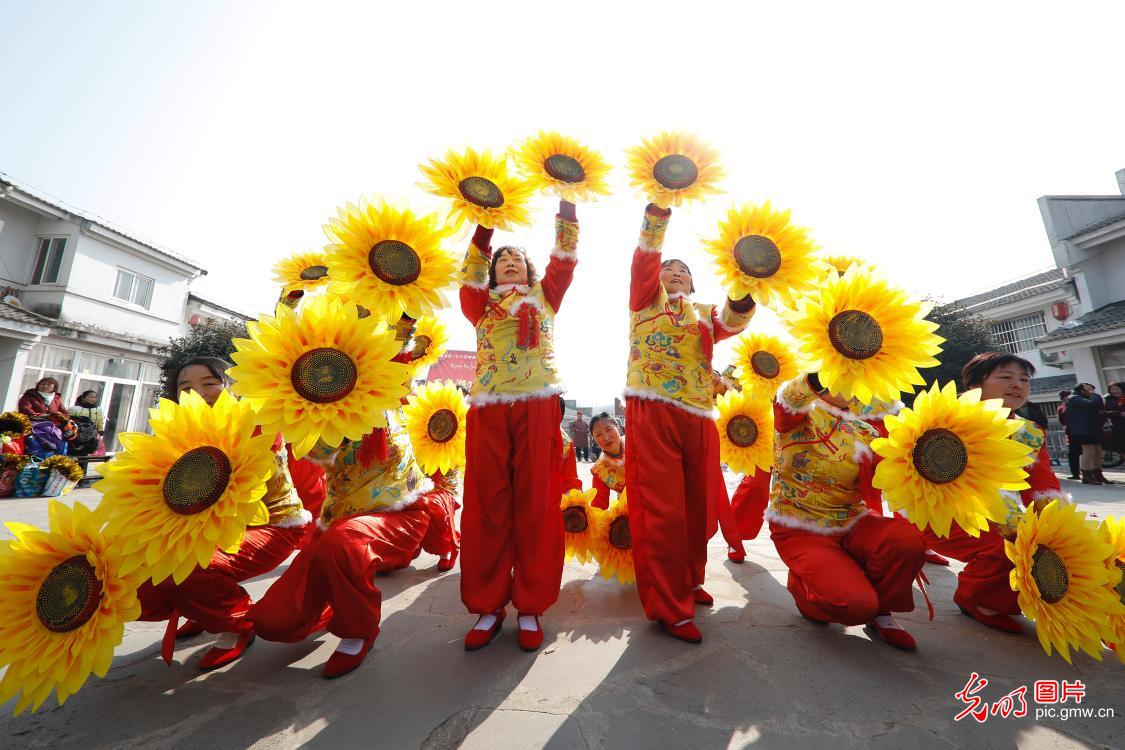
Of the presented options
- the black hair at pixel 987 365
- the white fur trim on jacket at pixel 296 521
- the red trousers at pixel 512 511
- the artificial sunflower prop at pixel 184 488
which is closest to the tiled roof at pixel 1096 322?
the black hair at pixel 987 365

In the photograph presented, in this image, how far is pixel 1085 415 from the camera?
8023mm

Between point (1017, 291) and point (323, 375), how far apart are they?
24306 millimetres

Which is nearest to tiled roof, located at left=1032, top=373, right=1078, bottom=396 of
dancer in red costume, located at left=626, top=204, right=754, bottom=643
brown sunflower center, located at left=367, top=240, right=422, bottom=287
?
dancer in red costume, located at left=626, top=204, right=754, bottom=643

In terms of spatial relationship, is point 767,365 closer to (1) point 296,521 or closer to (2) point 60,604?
(1) point 296,521

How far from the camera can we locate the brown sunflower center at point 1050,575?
6.41 feet

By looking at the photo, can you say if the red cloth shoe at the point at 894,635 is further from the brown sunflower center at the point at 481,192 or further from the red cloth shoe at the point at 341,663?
the brown sunflower center at the point at 481,192

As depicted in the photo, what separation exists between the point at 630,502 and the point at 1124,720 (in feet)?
6.36

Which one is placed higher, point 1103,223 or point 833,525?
point 1103,223

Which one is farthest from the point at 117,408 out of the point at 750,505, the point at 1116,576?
the point at 1116,576

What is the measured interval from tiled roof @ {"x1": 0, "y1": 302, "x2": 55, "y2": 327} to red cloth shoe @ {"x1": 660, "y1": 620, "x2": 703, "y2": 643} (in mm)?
16625

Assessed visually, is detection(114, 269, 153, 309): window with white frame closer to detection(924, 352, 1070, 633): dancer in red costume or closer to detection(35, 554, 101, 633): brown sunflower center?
detection(35, 554, 101, 633): brown sunflower center

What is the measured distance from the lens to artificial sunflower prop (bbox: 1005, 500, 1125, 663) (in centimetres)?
187

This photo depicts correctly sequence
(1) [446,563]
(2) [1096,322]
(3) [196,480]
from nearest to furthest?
(3) [196,480]
(1) [446,563]
(2) [1096,322]

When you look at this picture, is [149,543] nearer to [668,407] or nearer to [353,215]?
[353,215]
